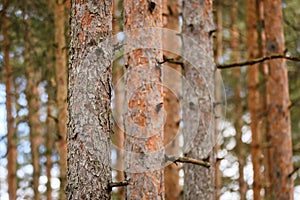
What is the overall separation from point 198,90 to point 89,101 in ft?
9.01

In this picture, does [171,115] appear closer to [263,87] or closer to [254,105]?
[254,105]

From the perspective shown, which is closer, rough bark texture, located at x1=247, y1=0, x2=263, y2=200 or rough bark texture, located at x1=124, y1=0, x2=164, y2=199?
rough bark texture, located at x1=124, y1=0, x2=164, y2=199

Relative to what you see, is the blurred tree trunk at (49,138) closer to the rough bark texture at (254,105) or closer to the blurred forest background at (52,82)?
the blurred forest background at (52,82)

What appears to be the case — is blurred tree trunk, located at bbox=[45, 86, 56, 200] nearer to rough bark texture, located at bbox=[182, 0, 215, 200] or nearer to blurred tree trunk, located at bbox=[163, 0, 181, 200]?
blurred tree trunk, located at bbox=[163, 0, 181, 200]

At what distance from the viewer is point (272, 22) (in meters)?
9.39

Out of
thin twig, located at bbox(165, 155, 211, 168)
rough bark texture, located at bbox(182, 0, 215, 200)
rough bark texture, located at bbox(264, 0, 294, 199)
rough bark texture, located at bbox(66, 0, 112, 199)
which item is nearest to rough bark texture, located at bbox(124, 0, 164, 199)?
thin twig, located at bbox(165, 155, 211, 168)

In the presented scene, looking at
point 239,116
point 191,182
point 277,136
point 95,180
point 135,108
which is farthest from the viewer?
point 239,116

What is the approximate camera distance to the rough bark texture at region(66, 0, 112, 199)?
4.00m

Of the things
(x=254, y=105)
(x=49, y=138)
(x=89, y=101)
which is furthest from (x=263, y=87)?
(x=89, y=101)

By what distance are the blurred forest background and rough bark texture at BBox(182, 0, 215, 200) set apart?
9.0 inches

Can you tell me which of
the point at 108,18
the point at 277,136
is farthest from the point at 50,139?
the point at 108,18

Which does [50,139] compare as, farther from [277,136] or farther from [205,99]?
[205,99]

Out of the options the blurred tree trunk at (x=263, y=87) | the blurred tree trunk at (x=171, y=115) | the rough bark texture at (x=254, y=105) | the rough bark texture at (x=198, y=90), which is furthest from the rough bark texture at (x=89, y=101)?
the rough bark texture at (x=254, y=105)

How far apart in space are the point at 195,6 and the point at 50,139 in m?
7.00
